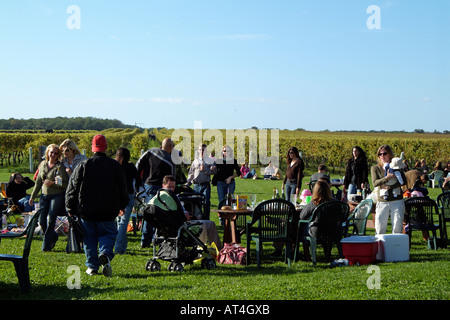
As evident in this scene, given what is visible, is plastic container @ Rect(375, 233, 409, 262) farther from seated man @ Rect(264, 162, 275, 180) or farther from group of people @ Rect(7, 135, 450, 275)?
seated man @ Rect(264, 162, 275, 180)

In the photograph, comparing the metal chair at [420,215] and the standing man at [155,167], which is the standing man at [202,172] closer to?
the standing man at [155,167]

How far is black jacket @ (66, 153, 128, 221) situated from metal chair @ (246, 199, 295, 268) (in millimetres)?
2089

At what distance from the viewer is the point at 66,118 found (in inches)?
6053

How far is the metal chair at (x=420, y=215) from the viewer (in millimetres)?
9938

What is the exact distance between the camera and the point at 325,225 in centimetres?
838

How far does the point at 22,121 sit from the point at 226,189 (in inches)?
5472

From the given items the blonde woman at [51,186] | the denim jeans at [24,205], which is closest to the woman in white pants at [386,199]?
the blonde woman at [51,186]

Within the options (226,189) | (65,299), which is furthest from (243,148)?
(65,299)

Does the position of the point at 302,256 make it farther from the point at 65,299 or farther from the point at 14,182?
the point at 14,182

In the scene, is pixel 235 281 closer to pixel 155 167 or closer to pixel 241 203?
pixel 241 203

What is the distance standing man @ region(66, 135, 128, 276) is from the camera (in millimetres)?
7141

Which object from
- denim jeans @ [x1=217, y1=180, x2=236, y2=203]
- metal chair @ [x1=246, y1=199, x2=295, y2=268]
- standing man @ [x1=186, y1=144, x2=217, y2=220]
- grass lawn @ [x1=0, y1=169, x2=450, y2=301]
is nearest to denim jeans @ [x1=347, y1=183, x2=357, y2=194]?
denim jeans @ [x1=217, y1=180, x2=236, y2=203]
